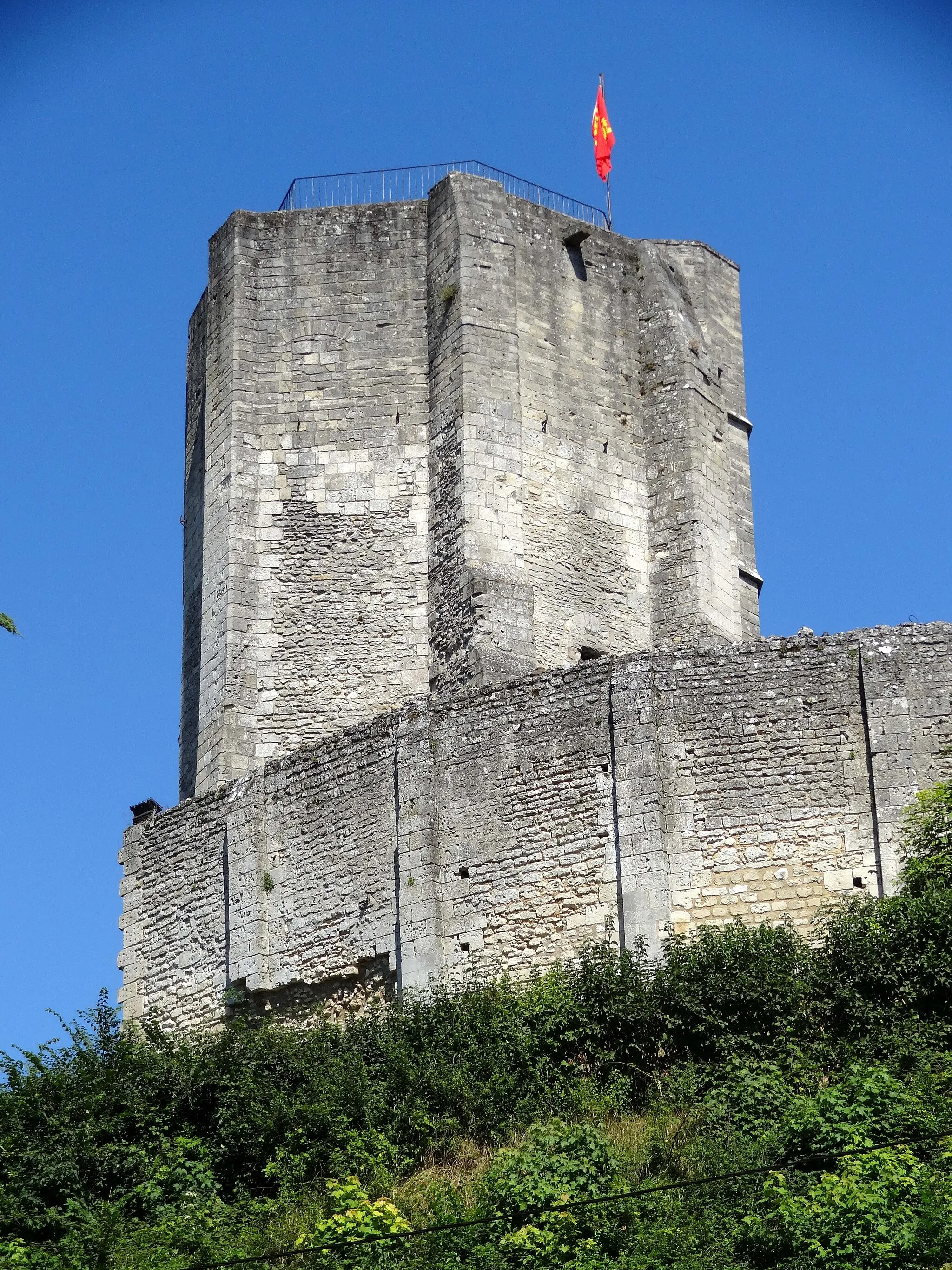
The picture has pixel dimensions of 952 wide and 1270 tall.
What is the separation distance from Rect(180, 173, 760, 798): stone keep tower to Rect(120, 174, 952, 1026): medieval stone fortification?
37 millimetres

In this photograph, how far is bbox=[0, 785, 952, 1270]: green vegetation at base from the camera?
705 inches

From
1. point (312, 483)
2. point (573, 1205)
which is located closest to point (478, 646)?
point (312, 483)

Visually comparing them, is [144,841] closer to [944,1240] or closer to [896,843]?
[896,843]

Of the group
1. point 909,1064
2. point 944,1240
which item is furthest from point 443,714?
point 944,1240

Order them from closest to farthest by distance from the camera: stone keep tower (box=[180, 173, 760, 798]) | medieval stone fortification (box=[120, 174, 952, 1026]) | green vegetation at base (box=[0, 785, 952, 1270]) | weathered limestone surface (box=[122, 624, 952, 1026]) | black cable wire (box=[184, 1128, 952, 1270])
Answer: black cable wire (box=[184, 1128, 952, 1270])
green vegetation at base (box=[0, 785, 952, 1270])
weathered limestone surface (box=[122, 624, 952, 1026])
medieval stone fortification (box=[120, 174, 952, 1026])
stone keep tower (box=[180, 173, 760, 798])

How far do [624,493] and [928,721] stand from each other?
6.39 m

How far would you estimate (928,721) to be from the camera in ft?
72.2

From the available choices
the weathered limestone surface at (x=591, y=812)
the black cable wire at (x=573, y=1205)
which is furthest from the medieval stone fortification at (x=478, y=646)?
the black cable wire at (x=573, y=1205)

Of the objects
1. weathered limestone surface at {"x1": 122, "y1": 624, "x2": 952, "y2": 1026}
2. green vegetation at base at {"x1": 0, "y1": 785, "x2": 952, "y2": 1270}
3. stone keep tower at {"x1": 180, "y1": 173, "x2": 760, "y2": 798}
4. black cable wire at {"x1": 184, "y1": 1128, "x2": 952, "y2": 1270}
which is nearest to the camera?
black cable wire at {"x1": 184, "y1": 1128, "x2": 952, "y2": 1270}

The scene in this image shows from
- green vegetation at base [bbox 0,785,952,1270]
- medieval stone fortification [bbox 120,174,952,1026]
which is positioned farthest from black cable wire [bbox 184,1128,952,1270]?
medieval stone fortification [bbox 120,174,952,1026]

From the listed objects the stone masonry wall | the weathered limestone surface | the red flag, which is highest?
the red flag

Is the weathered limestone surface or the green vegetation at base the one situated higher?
the weathered limestone surface

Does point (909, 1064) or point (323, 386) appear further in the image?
point (323, 386)

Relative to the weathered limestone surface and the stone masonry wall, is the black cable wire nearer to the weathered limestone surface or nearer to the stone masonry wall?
the weathered limestone surface
